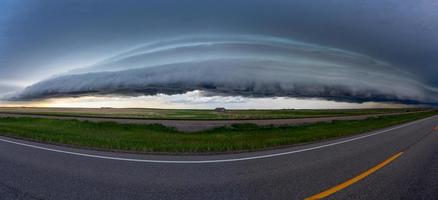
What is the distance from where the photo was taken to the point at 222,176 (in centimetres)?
616

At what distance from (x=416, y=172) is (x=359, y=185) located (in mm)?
2385

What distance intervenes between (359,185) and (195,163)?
4.57 m

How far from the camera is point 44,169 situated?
23.3 ft

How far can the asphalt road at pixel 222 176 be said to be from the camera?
4910mm

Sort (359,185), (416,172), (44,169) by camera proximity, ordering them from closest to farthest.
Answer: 1. (359,185)
2. (416,172)
3. (44,169)

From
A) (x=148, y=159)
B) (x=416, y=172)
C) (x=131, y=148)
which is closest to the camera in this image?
(x=416, y=172)

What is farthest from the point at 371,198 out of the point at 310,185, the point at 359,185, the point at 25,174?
the point at 25,174

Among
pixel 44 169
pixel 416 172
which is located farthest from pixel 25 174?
pixel 416 172

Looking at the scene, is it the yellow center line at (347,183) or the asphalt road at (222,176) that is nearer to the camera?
the yellow center line at (347,183)

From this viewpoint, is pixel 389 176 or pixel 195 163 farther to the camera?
pixel 195 163

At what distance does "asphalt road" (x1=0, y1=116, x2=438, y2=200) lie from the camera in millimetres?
4910

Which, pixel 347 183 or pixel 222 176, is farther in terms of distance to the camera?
pixel 222 176

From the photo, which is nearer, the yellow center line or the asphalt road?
the yellow center line

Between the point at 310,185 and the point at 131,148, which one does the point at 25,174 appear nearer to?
the point at 131,148
